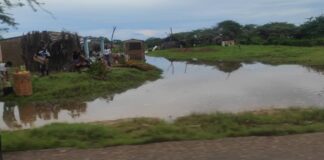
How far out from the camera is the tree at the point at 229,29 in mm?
73925

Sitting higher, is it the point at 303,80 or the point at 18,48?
the point at 18,48

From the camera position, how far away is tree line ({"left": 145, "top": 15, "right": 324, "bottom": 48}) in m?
62.9

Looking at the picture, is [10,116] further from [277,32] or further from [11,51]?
[277,32]

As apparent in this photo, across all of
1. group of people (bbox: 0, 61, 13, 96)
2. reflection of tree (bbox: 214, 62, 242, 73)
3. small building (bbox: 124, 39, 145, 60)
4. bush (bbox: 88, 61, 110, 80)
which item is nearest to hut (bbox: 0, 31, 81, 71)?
bush (bbox: 88, 61, 110, 80)

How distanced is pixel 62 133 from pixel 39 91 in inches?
474

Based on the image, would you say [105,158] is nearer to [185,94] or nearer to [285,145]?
[285,145]

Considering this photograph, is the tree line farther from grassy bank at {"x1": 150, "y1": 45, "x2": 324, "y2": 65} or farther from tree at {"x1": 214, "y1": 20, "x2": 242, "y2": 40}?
grassy bank at {"x1": 150, "y1": 45, "x2": 324, "y2": 65}

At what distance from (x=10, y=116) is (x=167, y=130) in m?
8.11

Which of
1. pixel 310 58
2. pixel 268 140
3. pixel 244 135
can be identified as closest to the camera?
pixel 268 140

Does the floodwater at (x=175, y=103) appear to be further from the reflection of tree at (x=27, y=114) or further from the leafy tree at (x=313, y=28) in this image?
the leafy tree at (x=313, y=28)

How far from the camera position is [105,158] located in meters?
8.52

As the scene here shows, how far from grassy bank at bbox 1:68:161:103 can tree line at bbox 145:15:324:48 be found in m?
36.4

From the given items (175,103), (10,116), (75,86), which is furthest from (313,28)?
(10,116)

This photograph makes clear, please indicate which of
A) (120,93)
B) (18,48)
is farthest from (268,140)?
(18,48)
